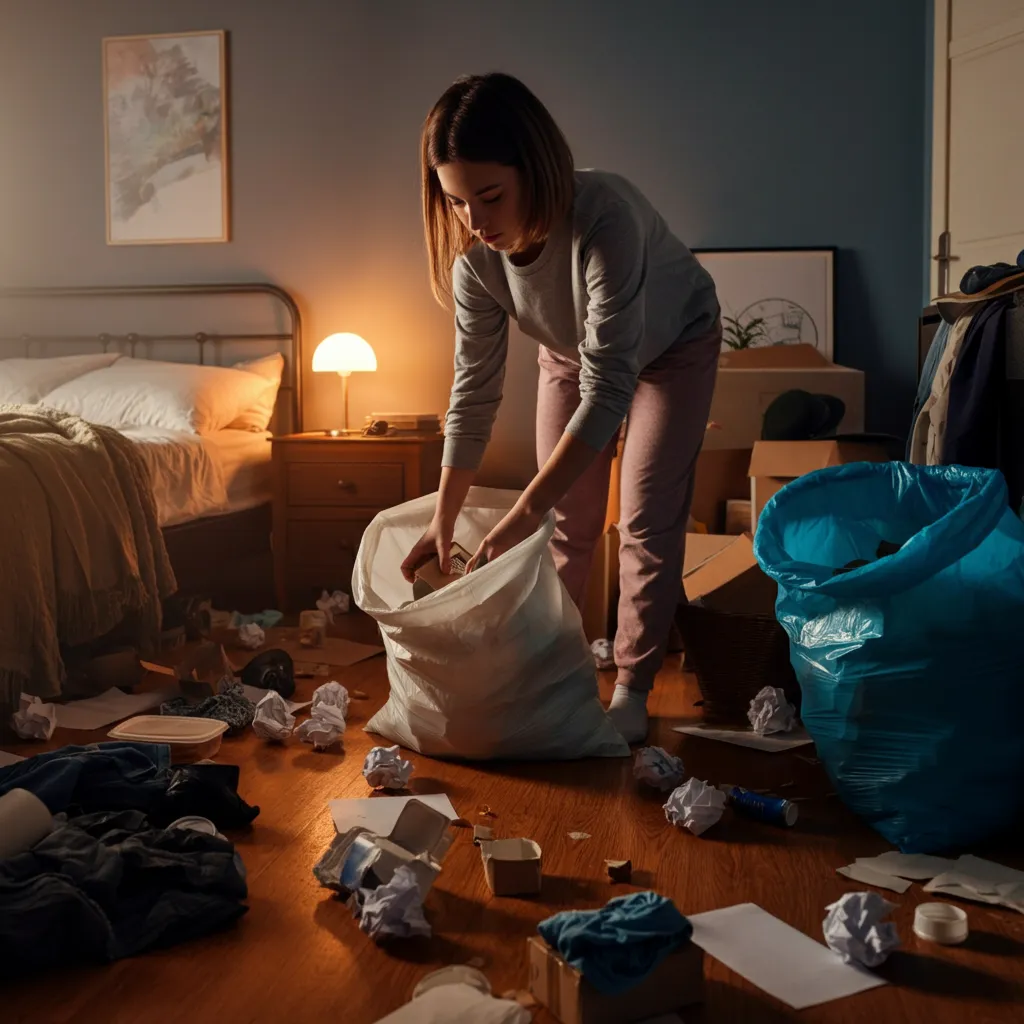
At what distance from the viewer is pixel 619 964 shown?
116 cm

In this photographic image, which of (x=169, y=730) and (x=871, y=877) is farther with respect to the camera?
(x=169, y=730)

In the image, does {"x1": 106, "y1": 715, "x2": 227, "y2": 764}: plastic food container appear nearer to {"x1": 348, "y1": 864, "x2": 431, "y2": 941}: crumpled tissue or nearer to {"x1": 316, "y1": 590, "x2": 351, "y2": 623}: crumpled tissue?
{"x1": 348, "y1": 864, "x2": 431, "y2": 941}: crumpled tissue

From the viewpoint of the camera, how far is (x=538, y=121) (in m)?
1.68

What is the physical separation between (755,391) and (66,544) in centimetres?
181

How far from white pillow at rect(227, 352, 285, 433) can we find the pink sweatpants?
5.89ft

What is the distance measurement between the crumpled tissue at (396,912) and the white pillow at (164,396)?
7.83ft

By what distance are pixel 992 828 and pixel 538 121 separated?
1190mm

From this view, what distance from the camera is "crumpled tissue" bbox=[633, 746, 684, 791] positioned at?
1.85 meters

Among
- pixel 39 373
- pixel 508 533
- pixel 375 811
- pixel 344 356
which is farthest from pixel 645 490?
pixel 39 373

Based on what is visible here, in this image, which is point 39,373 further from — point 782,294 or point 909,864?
point 909,864

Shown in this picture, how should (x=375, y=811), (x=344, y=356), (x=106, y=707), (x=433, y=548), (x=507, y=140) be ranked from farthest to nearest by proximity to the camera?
(x=344, y=356)
(x=106, y=707)
(x=433, y=548)
(x=375, y=811)
(x=507, y=140)

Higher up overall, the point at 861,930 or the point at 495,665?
the point at 495,665

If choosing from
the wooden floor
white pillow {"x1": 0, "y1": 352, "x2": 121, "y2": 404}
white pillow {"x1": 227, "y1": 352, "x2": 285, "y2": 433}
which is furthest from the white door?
white pillow {"x1": 0, "y1": 352, "x2": 121, "y2": 404}

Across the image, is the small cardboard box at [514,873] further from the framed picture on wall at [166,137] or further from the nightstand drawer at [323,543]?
the framed picture on wall at [166,137]
